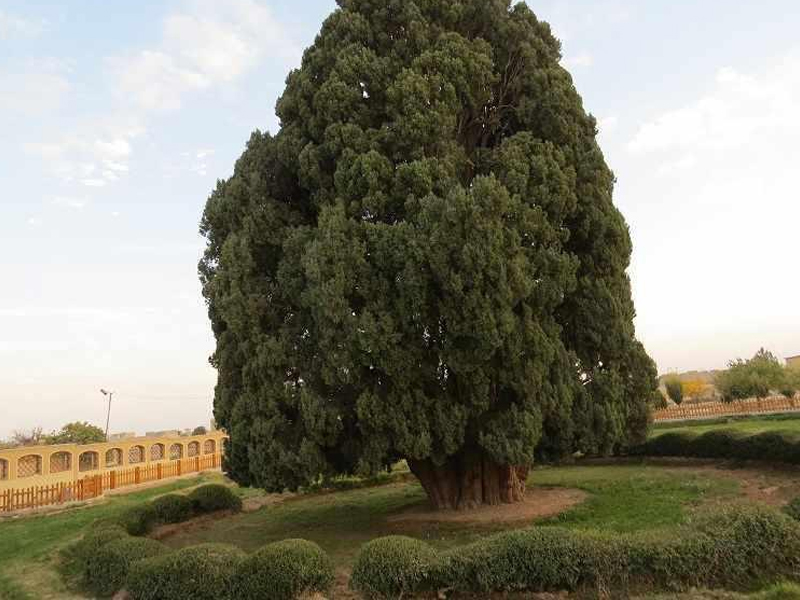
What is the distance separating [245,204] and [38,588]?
6993 mm

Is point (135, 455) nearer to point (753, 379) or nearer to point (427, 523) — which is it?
point (427, 523)

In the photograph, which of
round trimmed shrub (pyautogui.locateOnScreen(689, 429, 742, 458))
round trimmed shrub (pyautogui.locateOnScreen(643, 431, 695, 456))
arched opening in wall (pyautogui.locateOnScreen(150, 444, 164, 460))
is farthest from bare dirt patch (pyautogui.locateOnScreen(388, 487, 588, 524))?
arched opening in wall (pyautogui.locateOnScreen(150, 444, 164, 460))

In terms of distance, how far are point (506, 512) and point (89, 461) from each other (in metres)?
25.4

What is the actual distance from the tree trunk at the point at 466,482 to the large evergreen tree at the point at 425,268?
4 cm

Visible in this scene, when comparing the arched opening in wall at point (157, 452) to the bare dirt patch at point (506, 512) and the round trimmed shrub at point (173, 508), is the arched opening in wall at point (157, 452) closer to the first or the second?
the round trimmed shrub at point (173, 508)

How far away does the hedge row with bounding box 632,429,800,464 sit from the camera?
13.9 metres

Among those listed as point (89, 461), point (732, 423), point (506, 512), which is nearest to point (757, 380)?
point (732, 423)

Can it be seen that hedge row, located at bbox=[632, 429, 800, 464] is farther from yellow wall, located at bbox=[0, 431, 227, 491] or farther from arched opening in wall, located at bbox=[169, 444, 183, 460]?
arched opening in wall, located at bbox=[169, 444, 183, 460]

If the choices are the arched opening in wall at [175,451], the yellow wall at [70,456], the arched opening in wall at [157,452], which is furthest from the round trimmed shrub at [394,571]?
the arched opening in wall at [175,451]

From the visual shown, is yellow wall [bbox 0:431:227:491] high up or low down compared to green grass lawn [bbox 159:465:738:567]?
up

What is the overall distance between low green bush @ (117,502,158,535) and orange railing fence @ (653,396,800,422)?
31.3 meters

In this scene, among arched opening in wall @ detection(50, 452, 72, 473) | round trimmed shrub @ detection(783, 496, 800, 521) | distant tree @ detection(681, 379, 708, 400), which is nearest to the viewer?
round trimmed shrub @ detection(783, 496, 800, 521)

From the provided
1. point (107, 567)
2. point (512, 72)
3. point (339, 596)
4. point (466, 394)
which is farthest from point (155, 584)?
point (512, 72)

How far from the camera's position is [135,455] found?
32250 millimetres
